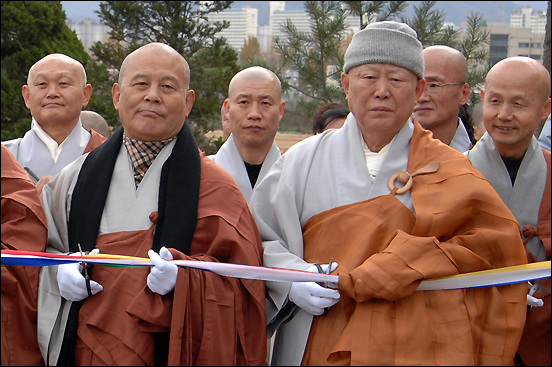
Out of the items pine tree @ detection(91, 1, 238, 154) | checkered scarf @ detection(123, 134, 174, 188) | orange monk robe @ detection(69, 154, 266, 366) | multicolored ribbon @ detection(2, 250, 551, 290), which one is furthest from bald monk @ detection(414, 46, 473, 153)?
pine tree @ detection(91, 1, 238, 154)

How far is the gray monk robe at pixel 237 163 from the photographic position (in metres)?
4.93

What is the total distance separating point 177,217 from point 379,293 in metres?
0.98

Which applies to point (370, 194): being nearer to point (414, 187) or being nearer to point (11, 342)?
point (414, 187)

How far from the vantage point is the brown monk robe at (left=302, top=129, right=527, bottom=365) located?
3.17m

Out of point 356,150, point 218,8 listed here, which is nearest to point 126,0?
point 218,8

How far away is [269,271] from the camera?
331 cm

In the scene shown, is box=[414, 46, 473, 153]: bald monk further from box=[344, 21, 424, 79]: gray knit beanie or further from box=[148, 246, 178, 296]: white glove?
box=[148, 246, 178, 296]: white glove

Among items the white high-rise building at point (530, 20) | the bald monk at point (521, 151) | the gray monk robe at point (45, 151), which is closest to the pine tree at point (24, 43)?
the gray monk robe at point (45, 151)

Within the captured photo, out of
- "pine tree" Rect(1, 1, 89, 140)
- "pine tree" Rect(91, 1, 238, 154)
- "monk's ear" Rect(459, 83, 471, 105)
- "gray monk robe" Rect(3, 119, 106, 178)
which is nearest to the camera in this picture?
"monk's ear" Rect(459, 83, 471, 105)

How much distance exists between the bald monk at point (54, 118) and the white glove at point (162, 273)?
2278mm

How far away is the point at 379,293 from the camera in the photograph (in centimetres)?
318

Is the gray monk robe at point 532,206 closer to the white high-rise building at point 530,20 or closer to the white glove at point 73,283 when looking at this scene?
the white glove at point 73,283

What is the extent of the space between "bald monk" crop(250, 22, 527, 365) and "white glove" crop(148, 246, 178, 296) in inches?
20.1

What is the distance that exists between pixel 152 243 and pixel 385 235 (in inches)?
42.3
